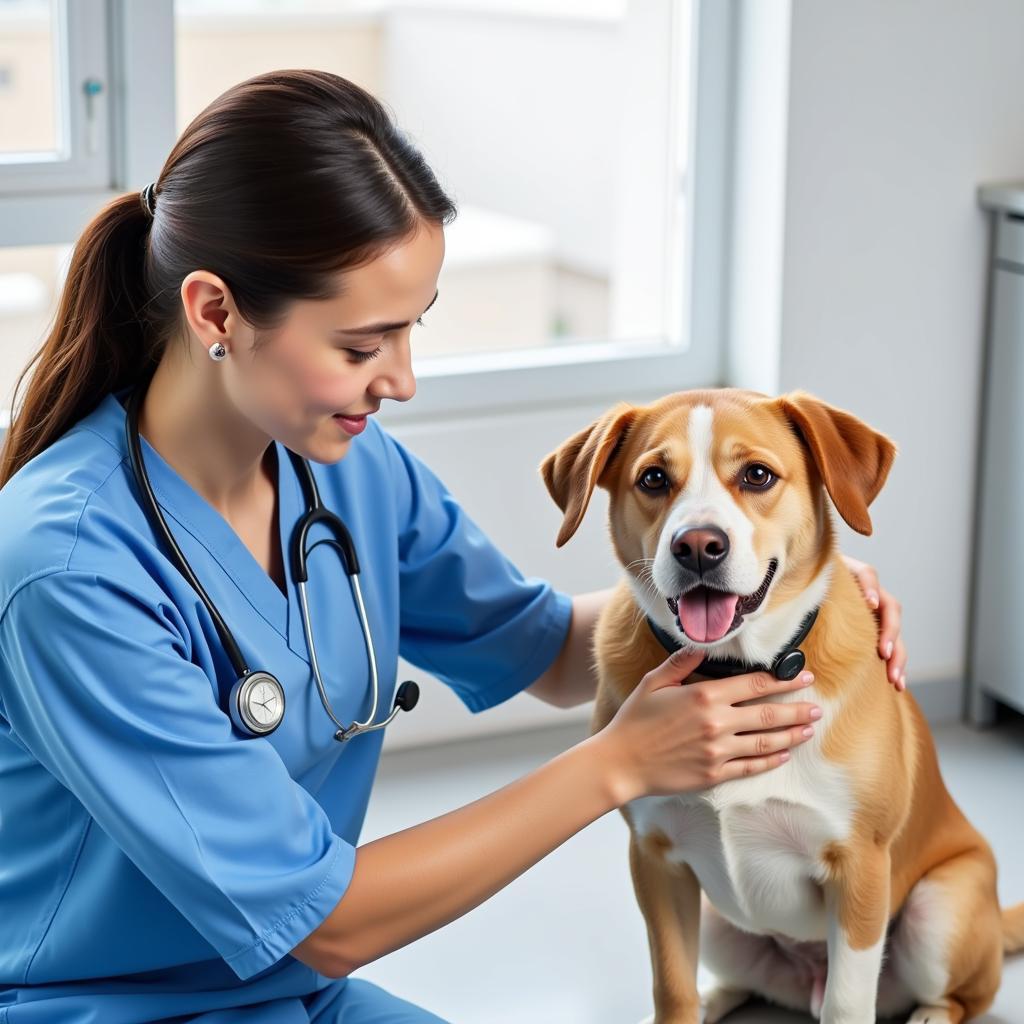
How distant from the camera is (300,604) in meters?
1.40

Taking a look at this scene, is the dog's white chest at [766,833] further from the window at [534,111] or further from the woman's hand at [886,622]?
the window at [534,111]

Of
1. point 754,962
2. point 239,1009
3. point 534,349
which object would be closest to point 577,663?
point 754,962

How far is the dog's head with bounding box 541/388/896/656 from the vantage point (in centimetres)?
129

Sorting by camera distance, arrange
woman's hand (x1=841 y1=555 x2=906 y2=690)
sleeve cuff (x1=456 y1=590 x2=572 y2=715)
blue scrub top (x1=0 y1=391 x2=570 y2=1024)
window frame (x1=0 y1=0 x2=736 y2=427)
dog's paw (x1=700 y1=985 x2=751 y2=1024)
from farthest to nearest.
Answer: window frame (x1=0 y1=0 x2=736 y2=427) < dog's paw (x1=700 y1=985 x2=751 y2=1024) < sleeve cuff (x1=456 y1=590 x2=572 y2=715) < woman's hand (x1=841 y1=555 x2=906 y2=690) < blue scrub top (x1=0 y1=391 x2=570 y2=1024)

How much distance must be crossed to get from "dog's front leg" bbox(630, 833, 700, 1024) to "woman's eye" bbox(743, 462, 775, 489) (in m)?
0.41

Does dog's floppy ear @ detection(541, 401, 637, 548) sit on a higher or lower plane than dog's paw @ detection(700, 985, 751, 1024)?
higher

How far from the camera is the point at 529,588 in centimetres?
166

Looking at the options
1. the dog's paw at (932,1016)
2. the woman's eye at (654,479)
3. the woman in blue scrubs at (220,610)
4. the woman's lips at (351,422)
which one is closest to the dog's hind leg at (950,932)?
the dog's paw at (932,1016)

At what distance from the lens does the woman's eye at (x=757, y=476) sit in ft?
4.41

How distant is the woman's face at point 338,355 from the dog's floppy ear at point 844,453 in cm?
37

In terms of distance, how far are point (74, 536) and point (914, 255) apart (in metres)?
1.67

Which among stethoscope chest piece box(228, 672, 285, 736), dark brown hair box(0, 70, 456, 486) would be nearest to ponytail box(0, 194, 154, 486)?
dark brown hair box(0, 70, 456, 486)

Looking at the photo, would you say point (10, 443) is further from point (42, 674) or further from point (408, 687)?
point (408, 687)

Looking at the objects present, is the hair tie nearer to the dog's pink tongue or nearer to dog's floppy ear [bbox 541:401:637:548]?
dog's floppy ear [bbox 541:401:637:548]
